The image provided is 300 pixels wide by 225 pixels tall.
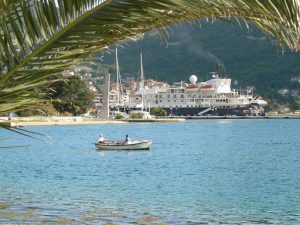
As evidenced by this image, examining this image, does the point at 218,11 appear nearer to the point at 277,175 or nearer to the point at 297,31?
the point at 297,31

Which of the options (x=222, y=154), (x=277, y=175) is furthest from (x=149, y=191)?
(x=222, y=154)

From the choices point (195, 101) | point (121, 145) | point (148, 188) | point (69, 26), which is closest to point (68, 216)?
point (148, 188)

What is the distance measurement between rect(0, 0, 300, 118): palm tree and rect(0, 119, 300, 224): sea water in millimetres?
1080

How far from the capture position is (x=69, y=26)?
2924 mm

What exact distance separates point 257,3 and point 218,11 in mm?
288

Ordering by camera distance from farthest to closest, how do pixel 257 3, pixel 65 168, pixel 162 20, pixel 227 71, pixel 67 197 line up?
pixel 227 71 → pixel 65 168 → pixel 67 197 → pixel 162 20 → pixel 257 3

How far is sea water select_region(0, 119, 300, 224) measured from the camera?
14773 mm

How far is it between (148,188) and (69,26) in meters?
19.0

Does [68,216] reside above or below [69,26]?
below

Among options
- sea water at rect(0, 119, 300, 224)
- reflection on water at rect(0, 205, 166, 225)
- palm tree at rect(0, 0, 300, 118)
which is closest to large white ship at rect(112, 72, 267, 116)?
sea water at rect(0, 119, 300, 224)

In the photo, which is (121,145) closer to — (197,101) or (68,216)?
(68,216)

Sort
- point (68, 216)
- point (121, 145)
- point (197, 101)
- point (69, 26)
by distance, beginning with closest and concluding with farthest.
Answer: point (69, 26) < point (68, 216) < point (121, 145) < point (197, 101)

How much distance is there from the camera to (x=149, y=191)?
20.7m

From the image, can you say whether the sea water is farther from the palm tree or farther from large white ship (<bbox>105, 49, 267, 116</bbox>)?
large white ship (<bbox>105, 49, 267, 116</bbox>)
